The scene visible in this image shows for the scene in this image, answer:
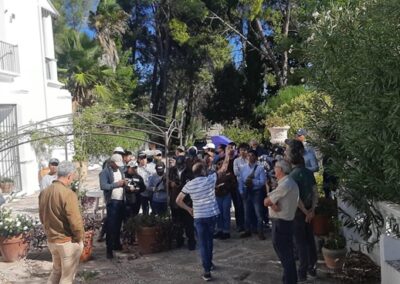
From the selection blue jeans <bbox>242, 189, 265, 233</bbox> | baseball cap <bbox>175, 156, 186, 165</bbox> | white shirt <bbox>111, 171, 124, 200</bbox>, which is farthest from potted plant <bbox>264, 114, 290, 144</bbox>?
white shirt <bbox>111, 171, 124, 200</bbox>

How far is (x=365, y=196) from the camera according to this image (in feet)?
19.1

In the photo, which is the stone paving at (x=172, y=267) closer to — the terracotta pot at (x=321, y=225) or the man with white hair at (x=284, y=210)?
the terracotta pot at (x=321, y=225)

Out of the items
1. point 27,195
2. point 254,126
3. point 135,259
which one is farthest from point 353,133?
point 254,126

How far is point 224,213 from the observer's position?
912 centimetres

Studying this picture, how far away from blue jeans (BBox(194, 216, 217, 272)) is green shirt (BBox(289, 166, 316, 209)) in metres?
1.24

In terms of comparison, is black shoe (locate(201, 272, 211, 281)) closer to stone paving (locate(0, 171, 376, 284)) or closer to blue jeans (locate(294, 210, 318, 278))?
stone paving (locate(0, 171, 376, 284))

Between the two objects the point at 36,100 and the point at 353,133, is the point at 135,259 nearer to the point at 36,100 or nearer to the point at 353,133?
the point at 353,133

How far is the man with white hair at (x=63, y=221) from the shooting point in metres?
5.62

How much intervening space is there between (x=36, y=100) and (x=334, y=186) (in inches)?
513

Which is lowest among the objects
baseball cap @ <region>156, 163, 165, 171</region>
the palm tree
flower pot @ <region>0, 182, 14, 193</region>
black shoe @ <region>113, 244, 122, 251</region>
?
black shoe @ <region>113, 244, 122, 251</region>

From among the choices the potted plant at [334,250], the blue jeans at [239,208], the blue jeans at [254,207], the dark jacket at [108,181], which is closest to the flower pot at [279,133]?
the blue jeans at [239,208]

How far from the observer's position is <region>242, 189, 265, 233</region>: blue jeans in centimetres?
883

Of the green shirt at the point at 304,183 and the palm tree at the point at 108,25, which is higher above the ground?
the palm tree at the point at 108,25

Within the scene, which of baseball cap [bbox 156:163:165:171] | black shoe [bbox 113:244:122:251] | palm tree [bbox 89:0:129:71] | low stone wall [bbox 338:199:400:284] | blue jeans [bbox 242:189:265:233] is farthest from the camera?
palm tree [bbox 89:0:129:71]
